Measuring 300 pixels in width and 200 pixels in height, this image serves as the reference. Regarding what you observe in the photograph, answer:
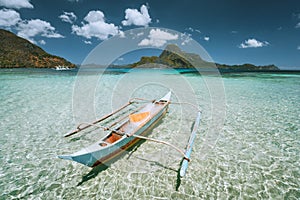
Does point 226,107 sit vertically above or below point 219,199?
above

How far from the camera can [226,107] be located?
10820 mm

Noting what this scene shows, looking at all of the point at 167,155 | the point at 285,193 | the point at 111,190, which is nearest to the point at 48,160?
the point at 111,190

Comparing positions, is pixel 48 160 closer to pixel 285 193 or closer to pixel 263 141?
pixel 285 193

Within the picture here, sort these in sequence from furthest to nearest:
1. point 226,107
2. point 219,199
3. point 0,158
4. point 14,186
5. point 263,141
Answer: point 226,107
point 263,141
point 0,158
point 14,186
point 219,199

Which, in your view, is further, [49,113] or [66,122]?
[49,113]

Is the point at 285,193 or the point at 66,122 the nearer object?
the point at 285,193

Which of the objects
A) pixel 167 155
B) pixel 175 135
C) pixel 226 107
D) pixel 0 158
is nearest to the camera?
pixel 0 158

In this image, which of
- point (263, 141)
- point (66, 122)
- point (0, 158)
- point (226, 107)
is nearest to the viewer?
point (0, 158)

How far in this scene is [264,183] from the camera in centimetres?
405

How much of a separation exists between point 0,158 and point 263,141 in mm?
9735

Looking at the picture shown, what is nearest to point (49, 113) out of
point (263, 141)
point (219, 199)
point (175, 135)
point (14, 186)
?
point (14, 186)

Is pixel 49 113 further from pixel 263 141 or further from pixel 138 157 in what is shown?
pixel 263 141

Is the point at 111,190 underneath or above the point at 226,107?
underneath

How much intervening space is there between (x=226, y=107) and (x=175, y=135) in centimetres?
614
